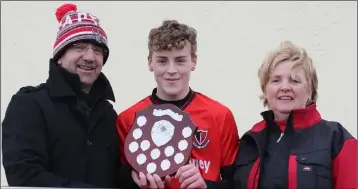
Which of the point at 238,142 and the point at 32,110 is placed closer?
the point at 32,110

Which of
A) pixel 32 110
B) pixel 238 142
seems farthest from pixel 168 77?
pixel 32 110

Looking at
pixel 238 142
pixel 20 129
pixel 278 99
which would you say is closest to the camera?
pixel 20 129

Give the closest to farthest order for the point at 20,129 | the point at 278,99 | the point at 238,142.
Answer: the point at 20,129 < the point at 278,99 < the point at 238,142

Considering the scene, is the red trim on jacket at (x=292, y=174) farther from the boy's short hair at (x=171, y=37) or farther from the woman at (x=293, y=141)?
the boy's short hair at (x=171, y=37)

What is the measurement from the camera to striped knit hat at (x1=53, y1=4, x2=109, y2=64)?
2100mm

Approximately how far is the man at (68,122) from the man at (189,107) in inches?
5.6

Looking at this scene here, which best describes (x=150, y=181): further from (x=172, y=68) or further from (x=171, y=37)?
(x=171, y=37)

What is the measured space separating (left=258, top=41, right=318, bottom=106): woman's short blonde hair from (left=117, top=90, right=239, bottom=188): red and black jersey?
0.70 ft

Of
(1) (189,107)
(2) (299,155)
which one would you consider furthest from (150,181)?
(2) (299,155)

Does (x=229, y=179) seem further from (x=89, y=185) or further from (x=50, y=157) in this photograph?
(x=50, y=157)

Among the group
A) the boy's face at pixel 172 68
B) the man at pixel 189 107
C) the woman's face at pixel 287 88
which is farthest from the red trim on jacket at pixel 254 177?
the boy's face at pixel 172 68

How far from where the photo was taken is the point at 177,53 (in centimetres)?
217

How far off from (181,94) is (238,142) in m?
0.29

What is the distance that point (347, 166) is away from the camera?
1.92m
